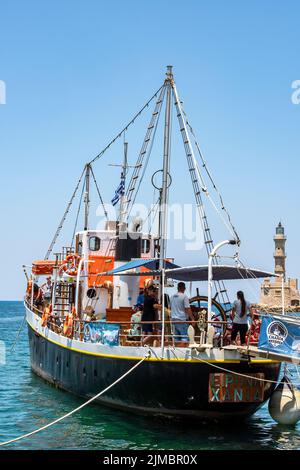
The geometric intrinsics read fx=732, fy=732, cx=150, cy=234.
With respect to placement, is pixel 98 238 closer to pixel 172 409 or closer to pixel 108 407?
pixel 108 407

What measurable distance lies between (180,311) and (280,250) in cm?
13131

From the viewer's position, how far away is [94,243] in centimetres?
2714

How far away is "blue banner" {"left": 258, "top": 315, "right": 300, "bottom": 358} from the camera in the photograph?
681 inches

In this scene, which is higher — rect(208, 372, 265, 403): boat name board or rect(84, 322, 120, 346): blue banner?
rect(84, 322, 120, 346): blue banner

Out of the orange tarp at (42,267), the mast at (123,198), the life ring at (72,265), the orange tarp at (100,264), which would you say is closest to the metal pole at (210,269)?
the mast at (123,198)

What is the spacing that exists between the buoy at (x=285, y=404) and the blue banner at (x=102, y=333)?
4315 millimetres

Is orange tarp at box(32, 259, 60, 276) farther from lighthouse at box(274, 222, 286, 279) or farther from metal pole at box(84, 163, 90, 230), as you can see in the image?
lighthouse at box(274, 222, 286, 279)

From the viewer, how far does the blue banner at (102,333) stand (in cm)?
1926

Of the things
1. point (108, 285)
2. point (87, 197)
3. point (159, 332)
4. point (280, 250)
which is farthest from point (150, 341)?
point (280, 250)

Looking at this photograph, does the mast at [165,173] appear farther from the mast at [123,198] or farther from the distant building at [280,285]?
the distant building at [280,285]

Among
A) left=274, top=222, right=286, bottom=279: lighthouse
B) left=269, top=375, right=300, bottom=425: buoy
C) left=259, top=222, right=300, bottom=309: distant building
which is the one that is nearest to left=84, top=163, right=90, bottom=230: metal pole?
left=269, top=375, right=300, bottom=425: buoy

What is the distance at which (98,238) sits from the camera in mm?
27172

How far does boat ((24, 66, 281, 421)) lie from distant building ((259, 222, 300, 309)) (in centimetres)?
11370
